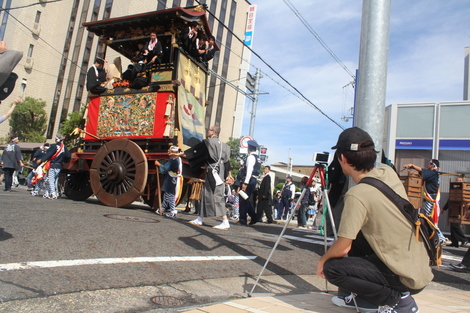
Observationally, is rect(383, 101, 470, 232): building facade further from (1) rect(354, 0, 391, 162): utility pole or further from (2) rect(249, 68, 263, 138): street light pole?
(1) rect(354, 0, 391, 162): utility pole

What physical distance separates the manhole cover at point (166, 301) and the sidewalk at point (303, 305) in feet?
0.87

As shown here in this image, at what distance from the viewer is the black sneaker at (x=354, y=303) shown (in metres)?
2.75

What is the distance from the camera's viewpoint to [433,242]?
2.58m

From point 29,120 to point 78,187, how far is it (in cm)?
2999

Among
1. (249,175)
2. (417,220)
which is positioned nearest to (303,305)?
(417,220)

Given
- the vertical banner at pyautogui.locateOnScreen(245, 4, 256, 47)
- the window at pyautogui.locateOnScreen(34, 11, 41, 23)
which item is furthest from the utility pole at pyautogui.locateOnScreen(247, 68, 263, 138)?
A: the window at pyautogui.locateOnScreen(34, 11, 41, 23)

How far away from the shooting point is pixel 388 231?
2441mm

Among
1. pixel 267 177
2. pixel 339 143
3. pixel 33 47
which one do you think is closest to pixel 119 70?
pixel 267 177

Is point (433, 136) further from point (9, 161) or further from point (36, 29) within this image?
point (36, 29)

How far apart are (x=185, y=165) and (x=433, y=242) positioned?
6.38 m

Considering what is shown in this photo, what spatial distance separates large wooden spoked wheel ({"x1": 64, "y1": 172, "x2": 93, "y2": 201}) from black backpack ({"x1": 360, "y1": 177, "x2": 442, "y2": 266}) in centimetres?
826

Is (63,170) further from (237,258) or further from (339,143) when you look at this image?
(339,143)

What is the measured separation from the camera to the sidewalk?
2.72m

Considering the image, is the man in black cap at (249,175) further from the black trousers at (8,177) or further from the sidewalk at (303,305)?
the black trousers at (8,177)
